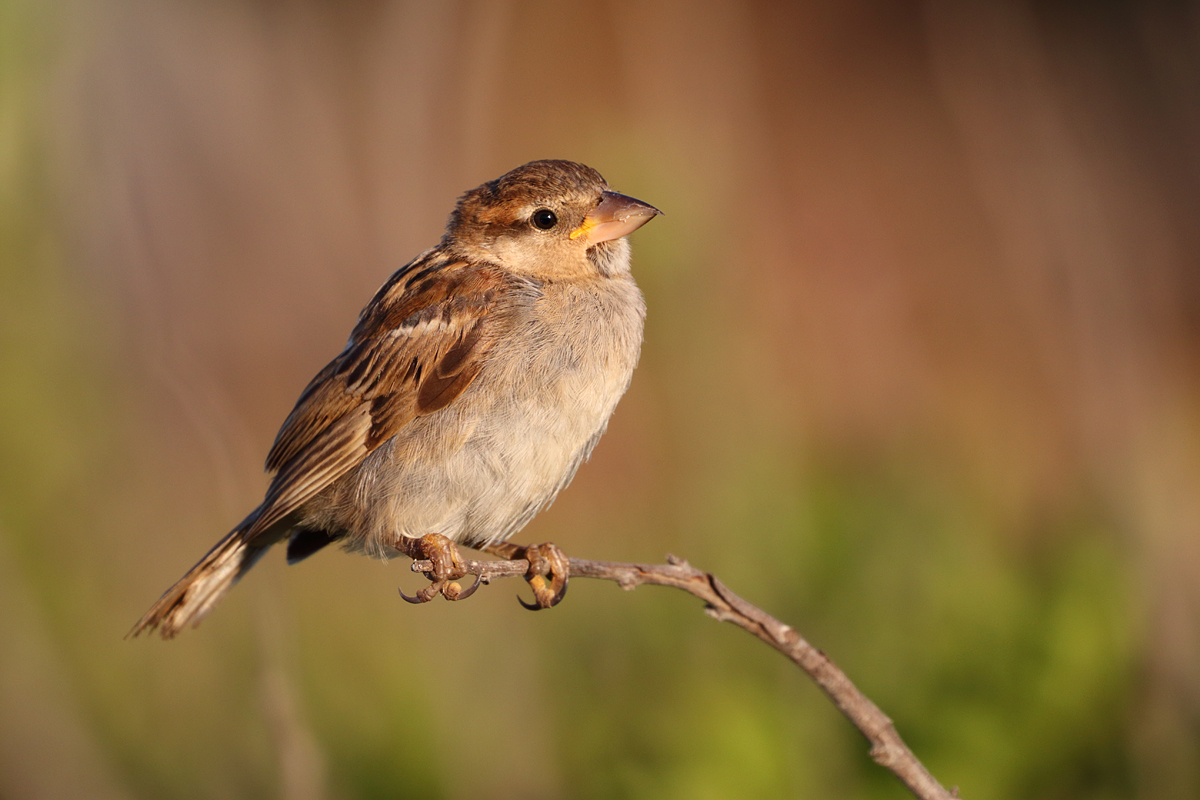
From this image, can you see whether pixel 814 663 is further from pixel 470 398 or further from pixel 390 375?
pixel 390 375

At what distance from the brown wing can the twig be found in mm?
1156

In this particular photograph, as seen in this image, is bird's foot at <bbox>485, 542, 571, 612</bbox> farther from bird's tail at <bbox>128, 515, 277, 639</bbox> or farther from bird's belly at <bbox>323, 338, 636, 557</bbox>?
bird's tail at <bbox>128, 515, 277, 639</bbox>

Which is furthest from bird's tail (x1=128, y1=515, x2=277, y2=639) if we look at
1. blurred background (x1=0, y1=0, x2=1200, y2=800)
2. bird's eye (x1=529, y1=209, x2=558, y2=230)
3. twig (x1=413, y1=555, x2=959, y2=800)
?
twig (x1=413, y1=555, x2=959, y2=800)

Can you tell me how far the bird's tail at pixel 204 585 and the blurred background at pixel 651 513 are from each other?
0.39 ft

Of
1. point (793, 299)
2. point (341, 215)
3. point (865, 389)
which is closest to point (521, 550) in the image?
point (341, 215)

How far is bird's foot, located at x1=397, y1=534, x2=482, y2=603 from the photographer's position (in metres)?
2.47

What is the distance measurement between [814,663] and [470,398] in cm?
136

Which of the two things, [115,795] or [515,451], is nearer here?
[515,451]

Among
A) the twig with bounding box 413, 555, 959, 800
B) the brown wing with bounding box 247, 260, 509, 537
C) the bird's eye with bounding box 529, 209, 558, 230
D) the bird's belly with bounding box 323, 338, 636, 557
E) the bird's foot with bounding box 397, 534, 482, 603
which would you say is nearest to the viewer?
the twig with bounding box 413, 555, 959, 800

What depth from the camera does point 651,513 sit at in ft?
12.8

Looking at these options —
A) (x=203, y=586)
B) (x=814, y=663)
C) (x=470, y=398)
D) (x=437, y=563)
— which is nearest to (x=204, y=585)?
(x=203, y=586)

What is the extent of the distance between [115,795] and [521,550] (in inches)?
56.0

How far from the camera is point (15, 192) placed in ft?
10.1

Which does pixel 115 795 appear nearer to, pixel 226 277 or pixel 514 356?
pixel 514 356
